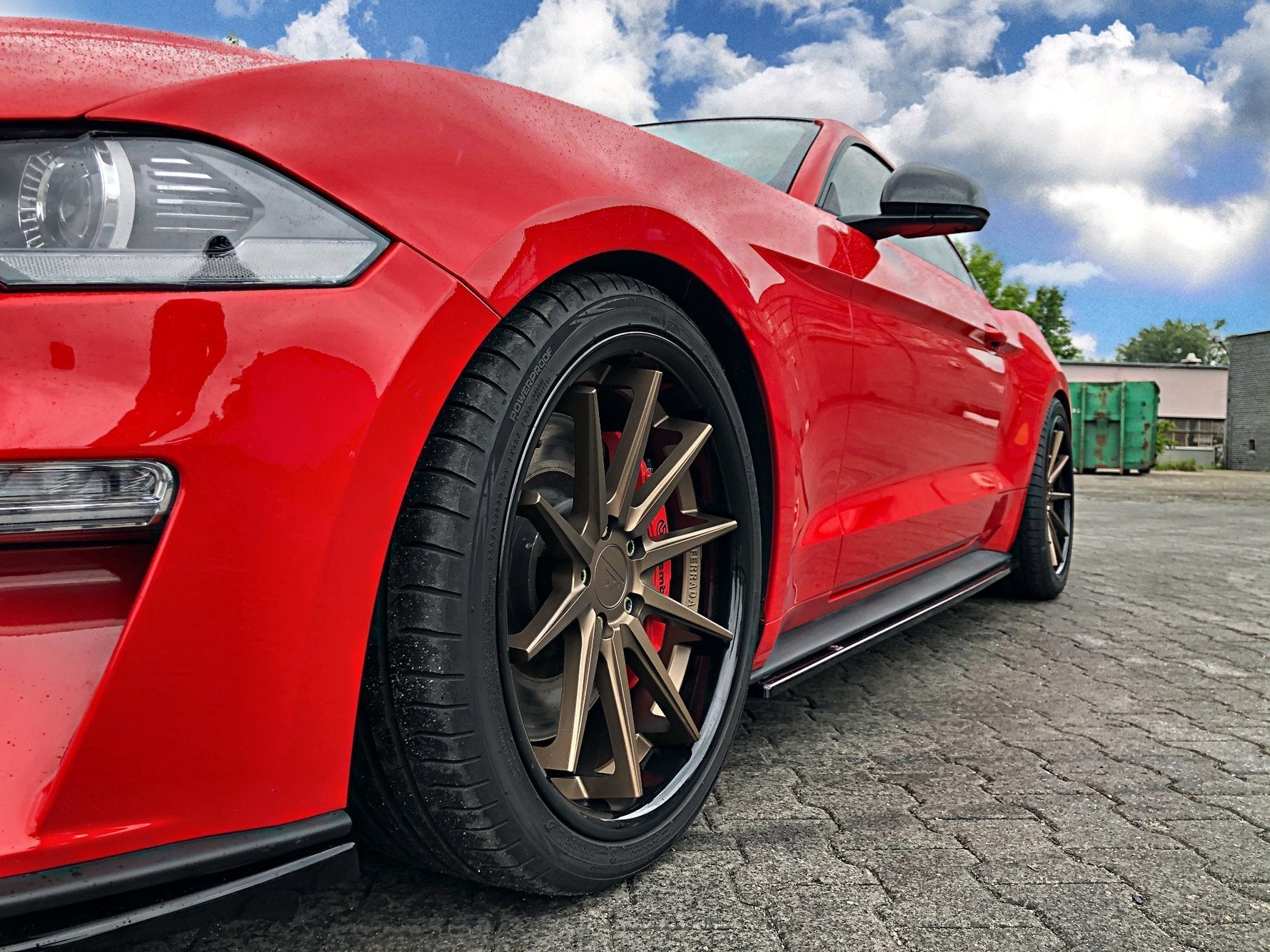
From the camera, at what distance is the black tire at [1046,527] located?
4441 mm

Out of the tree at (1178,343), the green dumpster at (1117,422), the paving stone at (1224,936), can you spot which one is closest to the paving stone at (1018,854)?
the paving stone at (1224,936)

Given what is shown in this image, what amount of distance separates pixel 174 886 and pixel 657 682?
0.87m

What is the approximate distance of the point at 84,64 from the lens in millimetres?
1229

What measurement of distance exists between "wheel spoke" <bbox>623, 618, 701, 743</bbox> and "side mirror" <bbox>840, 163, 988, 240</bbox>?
4.57ft

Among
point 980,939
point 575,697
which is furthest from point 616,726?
point 980,939

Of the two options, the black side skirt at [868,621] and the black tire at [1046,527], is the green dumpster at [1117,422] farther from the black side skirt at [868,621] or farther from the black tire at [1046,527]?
the black side skirt at [868,621]

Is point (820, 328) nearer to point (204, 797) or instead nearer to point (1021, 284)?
point (204, 797)

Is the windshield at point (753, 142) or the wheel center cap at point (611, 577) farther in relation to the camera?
the windshield at point (753, 142)

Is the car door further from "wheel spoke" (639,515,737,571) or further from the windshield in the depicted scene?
"wheel spoke" (639,515,737,571)

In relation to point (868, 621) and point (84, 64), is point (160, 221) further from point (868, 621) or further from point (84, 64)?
point (868, 621)

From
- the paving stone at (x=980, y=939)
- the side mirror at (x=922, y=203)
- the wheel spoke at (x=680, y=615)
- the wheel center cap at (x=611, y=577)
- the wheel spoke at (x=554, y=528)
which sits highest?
the side mirror at (x=922, y=203)

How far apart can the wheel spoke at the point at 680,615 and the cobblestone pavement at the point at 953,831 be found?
39 cm

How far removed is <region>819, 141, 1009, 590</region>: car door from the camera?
2.54 m

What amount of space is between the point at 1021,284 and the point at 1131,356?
80.5 metres
